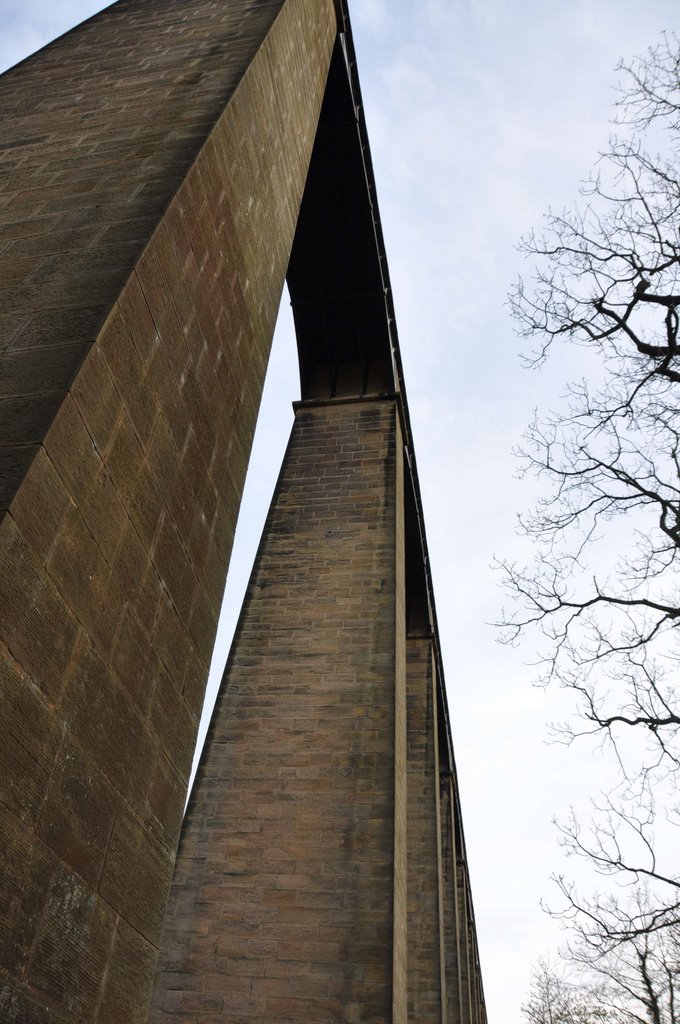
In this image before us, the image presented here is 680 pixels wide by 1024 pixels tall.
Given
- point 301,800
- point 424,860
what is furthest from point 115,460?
point 424,860

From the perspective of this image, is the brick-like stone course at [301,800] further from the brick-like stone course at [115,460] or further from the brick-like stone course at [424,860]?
the brick-like stone course at [424,860]

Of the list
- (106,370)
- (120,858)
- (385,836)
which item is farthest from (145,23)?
(385,836)

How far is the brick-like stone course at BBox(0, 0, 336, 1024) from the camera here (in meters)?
2.04

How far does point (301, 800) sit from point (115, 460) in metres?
5.14

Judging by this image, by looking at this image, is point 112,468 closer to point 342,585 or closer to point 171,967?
point 171,967

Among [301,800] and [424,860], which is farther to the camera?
[424,860]

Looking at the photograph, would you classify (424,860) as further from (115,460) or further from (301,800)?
(115,460)

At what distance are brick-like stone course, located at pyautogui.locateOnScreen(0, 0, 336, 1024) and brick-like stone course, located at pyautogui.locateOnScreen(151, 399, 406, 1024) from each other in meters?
3.97

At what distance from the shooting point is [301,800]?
271 inches

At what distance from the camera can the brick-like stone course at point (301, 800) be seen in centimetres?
601

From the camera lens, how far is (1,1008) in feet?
5.90

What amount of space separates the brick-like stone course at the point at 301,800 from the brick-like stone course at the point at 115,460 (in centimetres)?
397

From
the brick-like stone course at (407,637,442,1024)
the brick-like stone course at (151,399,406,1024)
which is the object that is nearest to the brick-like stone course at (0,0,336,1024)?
the brick-like stone course at (151,399,406,1024)

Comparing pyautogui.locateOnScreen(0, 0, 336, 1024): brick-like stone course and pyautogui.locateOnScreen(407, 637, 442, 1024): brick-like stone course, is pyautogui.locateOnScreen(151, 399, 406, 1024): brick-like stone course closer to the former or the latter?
pyautogui.locateOnScreen(0, 0, 336, 1024): brick-like stone course
